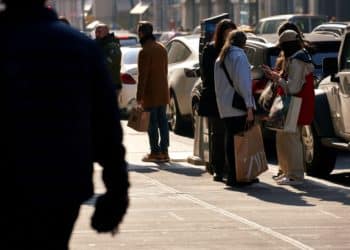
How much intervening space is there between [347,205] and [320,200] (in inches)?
16.8

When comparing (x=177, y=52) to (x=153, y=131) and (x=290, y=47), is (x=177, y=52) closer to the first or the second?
(x=153, y=131)

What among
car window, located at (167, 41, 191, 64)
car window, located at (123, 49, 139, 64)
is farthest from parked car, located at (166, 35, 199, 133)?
car window, located at (123, 49, 139, 64)

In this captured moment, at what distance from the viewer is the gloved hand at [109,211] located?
4.33 meters

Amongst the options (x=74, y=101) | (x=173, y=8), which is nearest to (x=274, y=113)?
(x=74, y=101)

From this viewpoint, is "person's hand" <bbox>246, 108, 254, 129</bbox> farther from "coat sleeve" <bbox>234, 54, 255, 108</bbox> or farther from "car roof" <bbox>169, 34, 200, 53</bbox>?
"car roof" <bbox>169, 34, 200, 53</bbox>

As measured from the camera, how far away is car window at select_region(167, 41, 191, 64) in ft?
64.3

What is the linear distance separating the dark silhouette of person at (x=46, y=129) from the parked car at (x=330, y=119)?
8448mm

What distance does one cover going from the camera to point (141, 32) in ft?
49.2

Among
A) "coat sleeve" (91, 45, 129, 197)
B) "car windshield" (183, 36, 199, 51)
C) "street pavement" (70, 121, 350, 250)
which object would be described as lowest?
"street pavement" (70, 121, 350, 250)

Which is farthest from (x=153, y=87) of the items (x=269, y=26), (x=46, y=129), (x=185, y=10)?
(x=185, y=10)

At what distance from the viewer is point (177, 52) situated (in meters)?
20.0

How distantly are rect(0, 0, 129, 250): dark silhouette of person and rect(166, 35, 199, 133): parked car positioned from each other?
45.5 feet

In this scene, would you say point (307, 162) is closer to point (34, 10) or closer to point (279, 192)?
point (279, 192)

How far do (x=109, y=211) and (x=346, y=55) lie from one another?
8949 mm
